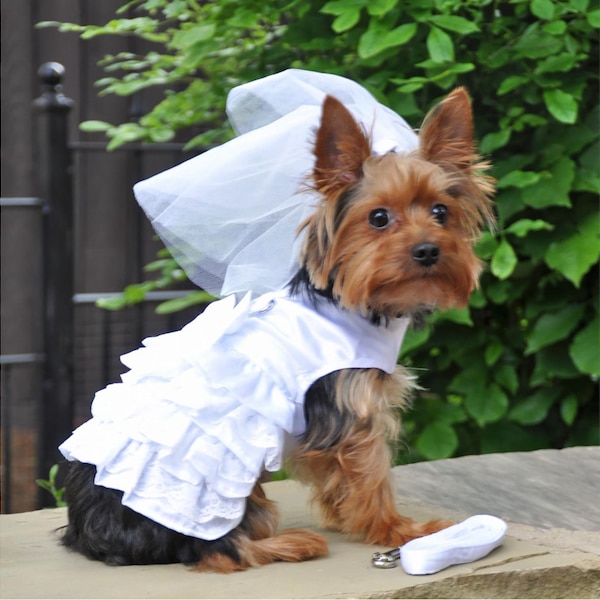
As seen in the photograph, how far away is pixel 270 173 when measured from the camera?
9.61 feet

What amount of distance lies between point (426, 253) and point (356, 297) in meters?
0.22

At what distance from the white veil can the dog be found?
101 millimetres

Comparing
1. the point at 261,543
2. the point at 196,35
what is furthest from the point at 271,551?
the point at 196,35

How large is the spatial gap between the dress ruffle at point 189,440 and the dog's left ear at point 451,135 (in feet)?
2.50

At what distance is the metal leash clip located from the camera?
8.89 feet

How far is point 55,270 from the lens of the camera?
4848mm

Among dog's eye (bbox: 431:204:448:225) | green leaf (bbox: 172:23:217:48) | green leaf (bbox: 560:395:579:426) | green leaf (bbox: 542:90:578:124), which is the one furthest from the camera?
green leaf (bbox: 560:395:579:426)

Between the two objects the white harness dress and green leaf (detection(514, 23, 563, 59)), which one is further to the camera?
green leaf (detection(514, 23, 563, 59))

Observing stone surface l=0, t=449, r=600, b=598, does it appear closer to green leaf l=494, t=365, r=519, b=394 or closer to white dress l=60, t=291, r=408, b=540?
white dress l=60, t=291, r=408, b=540

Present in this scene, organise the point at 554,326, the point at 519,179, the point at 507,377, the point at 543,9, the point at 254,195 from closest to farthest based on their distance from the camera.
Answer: the point at 254,195
the point at 543,9
the point at 519,179
the point at 554,326
the point at 507,377

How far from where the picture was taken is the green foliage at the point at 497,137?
13.5 feet

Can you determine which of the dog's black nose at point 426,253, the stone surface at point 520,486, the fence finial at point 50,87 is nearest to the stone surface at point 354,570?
the stone surface at point 520,486

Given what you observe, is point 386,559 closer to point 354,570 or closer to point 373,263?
point 354,570

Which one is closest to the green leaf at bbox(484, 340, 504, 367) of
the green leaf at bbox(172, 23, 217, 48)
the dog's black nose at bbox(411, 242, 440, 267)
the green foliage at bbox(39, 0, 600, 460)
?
the green foliage at bbox(39, 0, 600, 460)
